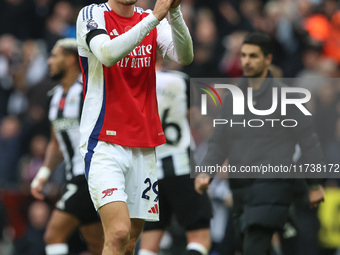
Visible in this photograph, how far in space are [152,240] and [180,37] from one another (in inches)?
127

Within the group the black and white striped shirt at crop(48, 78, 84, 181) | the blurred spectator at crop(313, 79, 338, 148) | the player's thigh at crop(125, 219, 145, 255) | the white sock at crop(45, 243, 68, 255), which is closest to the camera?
the player's thigh at crop(125, 219, 145, 255)

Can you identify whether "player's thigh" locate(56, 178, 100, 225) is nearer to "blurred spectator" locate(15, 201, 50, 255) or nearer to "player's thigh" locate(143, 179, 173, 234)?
"player's thigh" locate(143, 179, 173, 234)

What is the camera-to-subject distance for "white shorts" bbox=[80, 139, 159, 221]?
6.34 meters

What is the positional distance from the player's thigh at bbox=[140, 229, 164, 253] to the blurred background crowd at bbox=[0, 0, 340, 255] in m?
1.35

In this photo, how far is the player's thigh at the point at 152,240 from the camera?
9.05 metres

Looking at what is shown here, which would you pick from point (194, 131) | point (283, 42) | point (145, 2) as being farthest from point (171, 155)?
point (145, 2)

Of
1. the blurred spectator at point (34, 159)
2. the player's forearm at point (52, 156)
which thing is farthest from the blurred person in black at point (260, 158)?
the blurred spectator at point (34, 159)

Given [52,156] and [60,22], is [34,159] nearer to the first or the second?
[60,22]

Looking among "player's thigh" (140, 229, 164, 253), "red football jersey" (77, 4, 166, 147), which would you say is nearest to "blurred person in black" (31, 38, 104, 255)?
"player's thigh" (140, 229, 164, 253)

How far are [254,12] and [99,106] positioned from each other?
9568 millimetres

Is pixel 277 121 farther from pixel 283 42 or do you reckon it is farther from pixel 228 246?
pixel 283 42

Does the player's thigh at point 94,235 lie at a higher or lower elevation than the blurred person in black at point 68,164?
lower

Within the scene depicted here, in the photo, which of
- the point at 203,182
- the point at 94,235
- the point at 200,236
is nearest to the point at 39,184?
the point at 94,235

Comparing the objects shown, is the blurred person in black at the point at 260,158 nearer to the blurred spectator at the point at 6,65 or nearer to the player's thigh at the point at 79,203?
the player's thigh at the point at 79,203
